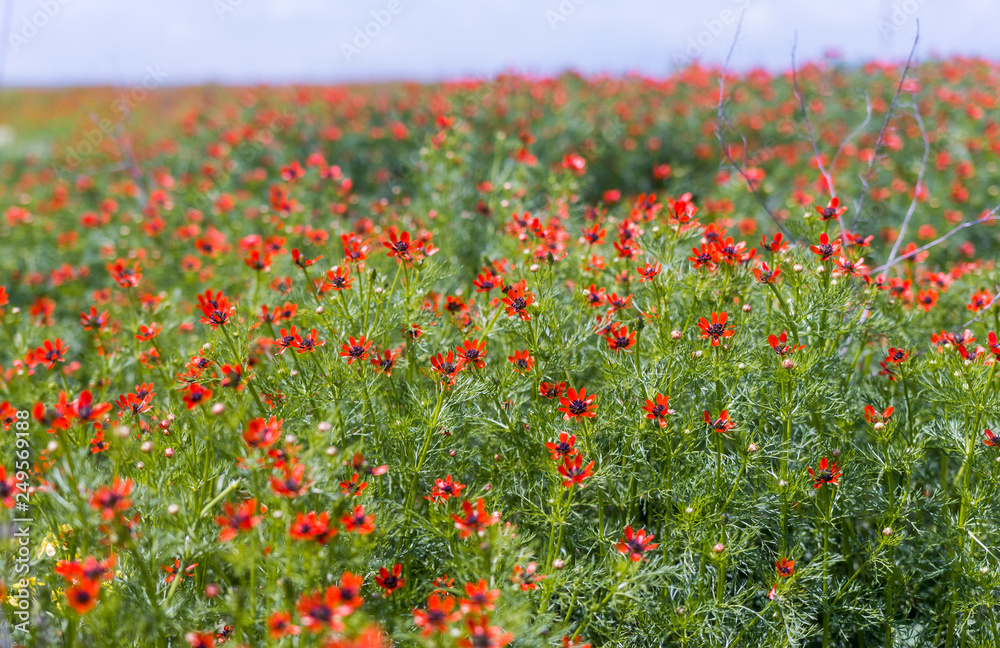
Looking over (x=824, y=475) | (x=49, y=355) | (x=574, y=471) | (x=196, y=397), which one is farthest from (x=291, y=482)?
(x=824, y=475)

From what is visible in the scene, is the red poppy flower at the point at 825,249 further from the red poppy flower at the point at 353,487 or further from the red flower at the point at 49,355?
the red flower at the point at 49,355

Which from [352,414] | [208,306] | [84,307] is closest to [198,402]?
[208,306]

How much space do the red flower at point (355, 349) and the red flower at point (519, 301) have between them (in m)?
0.52

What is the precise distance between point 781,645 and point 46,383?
331 cm

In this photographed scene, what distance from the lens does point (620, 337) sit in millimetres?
2312

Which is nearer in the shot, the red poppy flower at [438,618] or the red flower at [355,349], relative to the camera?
the red poppy flower at [438,618]

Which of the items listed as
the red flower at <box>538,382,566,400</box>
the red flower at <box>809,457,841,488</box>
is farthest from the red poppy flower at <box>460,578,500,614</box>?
the red flower at <box>809,457,841,488</box>

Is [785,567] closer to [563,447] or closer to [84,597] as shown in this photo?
[563,447]

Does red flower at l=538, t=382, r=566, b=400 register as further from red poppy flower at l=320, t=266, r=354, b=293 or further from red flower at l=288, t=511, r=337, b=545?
red flower at l=288, t=511, r=337, b=545

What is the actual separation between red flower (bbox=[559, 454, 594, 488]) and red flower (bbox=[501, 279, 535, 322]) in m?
0.55

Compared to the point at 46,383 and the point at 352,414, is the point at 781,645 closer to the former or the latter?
the point at 352,414

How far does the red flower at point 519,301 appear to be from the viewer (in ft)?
7.35

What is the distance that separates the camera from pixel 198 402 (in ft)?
5.96

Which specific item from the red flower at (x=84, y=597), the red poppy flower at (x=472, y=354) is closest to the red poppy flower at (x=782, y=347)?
the red poppy flower at (x=472, y=354)
